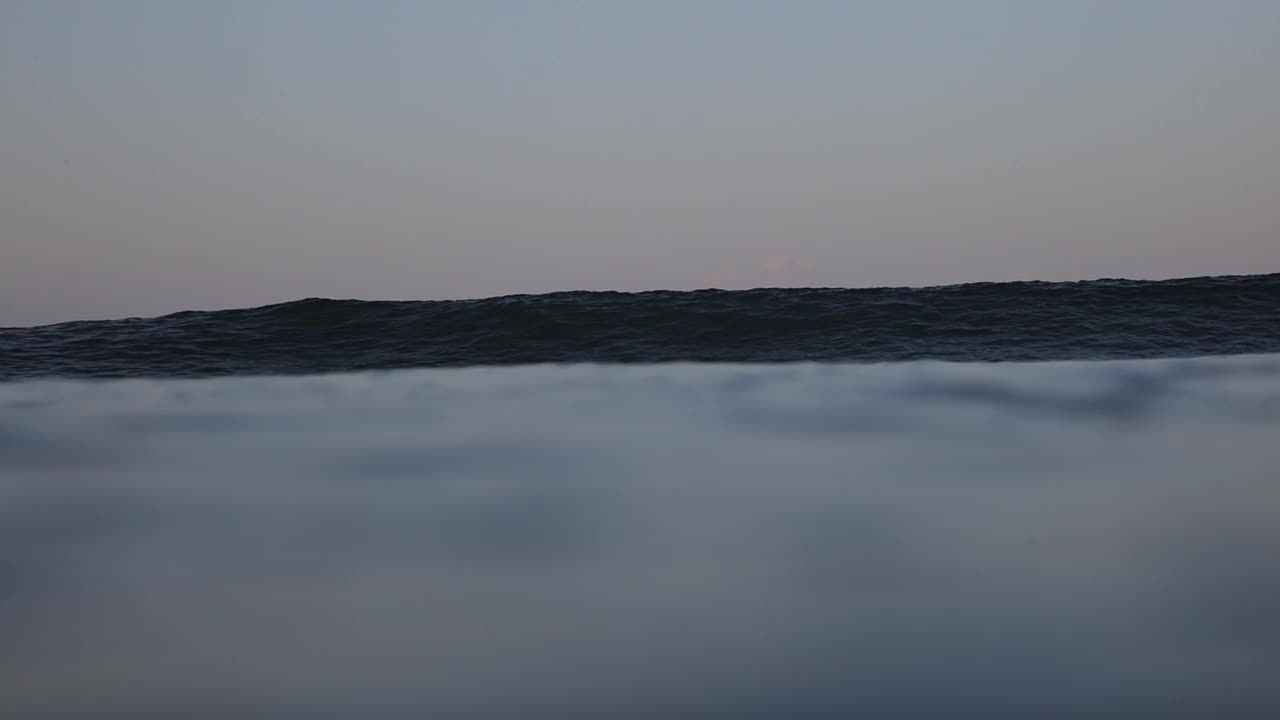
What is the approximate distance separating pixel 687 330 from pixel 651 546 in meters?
6.06

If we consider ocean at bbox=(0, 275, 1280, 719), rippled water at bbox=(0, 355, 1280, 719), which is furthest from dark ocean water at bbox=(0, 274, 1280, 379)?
rippled water at bbox=(0, 355, 1280, 719)

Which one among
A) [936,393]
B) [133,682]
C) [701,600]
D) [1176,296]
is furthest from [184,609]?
[1176,296]

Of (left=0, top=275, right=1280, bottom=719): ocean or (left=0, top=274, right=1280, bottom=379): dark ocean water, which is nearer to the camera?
A: (left=0, top=275, right=1280, bottom=719): ocean

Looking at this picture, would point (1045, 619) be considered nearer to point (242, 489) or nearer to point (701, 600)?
point (701, 600)

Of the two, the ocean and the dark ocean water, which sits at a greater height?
the dark ocean water

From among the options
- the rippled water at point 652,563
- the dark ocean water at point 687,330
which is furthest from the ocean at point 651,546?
the dark ocean water at point 687,330

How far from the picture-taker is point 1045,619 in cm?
212

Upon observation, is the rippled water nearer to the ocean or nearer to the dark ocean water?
the ocean

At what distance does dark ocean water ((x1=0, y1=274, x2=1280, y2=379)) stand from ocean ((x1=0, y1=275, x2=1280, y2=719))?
3.83 ft

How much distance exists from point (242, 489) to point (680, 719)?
7.47ft

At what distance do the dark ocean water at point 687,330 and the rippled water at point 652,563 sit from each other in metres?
2.77

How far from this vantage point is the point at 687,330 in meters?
8.80

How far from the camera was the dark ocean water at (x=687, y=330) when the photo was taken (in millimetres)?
7906

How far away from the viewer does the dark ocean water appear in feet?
25.9
